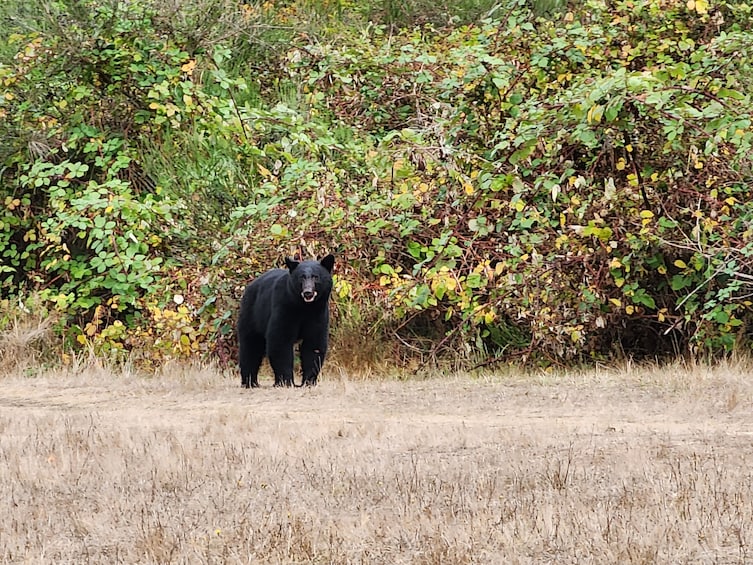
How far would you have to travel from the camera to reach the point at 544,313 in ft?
40.4

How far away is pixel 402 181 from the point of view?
535 inches

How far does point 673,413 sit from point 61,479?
14.8 feet

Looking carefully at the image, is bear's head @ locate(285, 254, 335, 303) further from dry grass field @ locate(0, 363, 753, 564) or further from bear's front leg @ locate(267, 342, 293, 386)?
dry grass field @ locate(0, 363, 753, 564)

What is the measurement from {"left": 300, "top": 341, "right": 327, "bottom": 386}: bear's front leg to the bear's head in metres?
0.47

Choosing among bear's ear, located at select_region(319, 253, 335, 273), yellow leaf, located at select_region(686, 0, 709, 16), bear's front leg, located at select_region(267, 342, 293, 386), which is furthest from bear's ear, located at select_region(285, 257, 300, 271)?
yellow leaf, located at select_region(686, 0, 709, 16)

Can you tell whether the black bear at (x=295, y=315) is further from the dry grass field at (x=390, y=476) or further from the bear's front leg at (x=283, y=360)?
the dry grass field at (x=390, y=476)

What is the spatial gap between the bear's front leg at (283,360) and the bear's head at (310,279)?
0.56m

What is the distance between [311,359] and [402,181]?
3.08m

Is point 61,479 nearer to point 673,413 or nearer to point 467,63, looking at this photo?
point 673,413

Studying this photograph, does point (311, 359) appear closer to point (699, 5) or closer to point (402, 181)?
point (402, 181)

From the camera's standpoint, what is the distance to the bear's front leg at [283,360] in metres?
11.2

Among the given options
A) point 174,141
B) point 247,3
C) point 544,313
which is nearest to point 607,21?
point 544,313

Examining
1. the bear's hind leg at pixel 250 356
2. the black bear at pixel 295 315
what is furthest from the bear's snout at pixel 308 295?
the bear's hind leg at pixel 250 356

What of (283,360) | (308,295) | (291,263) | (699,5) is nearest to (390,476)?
(308,295)
